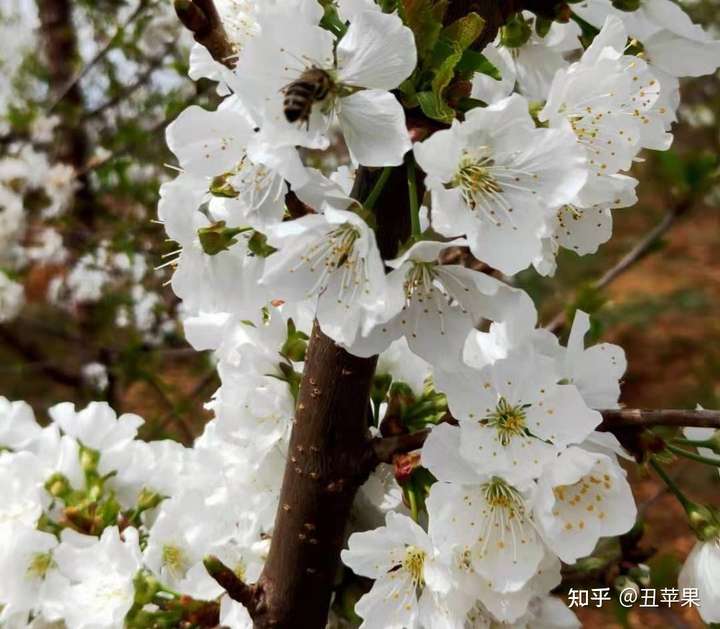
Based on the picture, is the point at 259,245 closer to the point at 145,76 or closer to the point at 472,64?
the point at 472,64

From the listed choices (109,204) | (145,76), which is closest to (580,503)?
(145,76)

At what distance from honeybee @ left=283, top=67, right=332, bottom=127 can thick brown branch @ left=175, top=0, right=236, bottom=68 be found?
102mm

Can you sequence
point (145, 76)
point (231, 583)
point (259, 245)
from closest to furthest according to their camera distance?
1. point (259, 245)
2. point (231, 583)
3. point (145, 76)

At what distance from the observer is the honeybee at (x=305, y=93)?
0.69m

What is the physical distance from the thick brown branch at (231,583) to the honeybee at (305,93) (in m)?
0.49

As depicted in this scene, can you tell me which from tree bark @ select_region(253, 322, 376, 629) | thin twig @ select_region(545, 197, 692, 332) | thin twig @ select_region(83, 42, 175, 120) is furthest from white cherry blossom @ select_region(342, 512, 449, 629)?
thin twig @ select_region(83, 42, 175, 120)

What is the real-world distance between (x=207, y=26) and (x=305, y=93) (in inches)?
5.4

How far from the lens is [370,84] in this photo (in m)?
Answer: 0.72

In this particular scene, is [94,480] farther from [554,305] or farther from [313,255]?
[554,305]

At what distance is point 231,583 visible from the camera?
923 millimetres

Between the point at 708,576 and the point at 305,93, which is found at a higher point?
the point at 305,93

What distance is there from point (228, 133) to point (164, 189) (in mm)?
123

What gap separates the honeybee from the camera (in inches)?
27.3

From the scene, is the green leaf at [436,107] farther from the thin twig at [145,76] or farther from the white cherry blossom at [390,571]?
the thin twig at [145,76]
